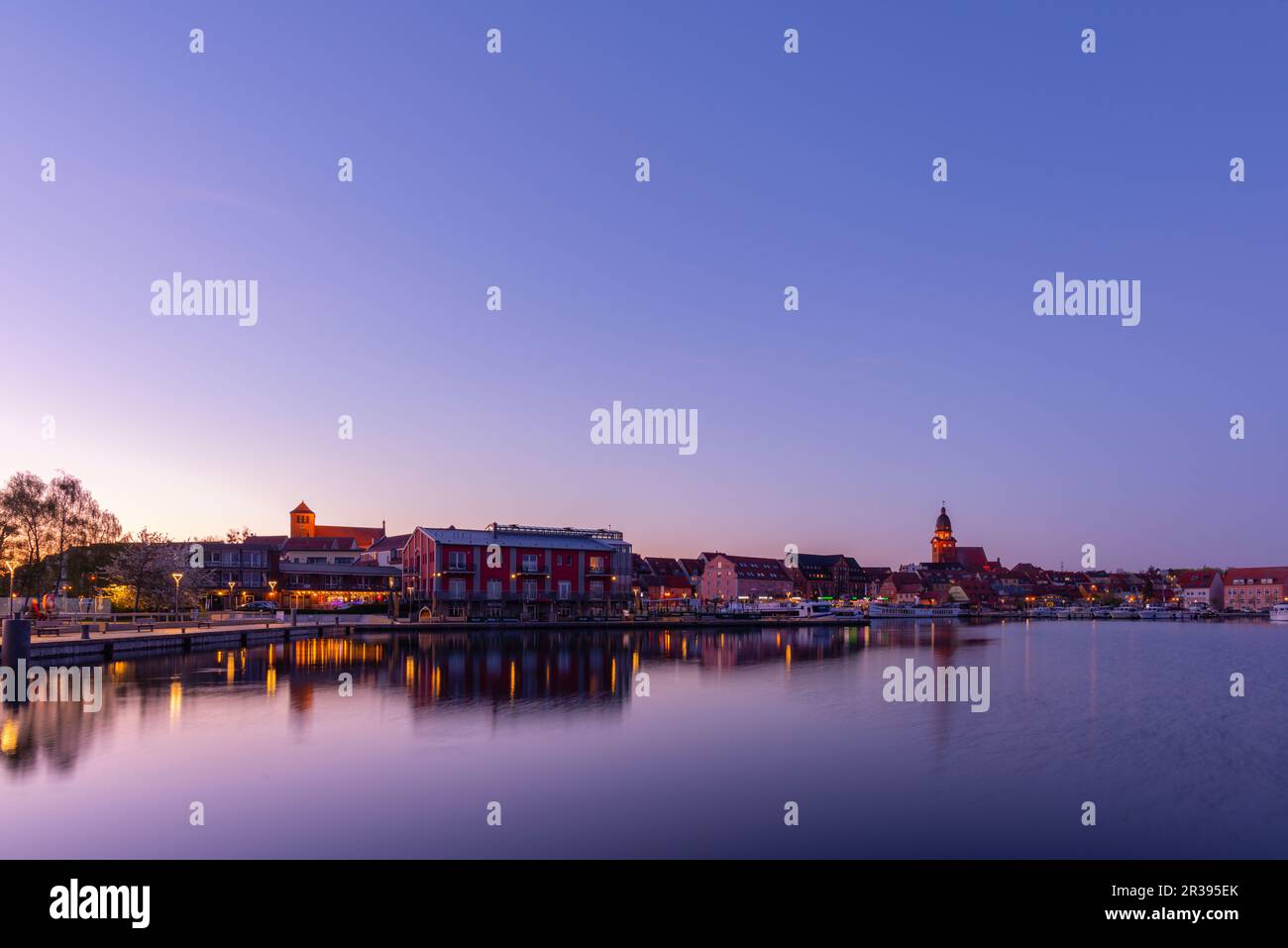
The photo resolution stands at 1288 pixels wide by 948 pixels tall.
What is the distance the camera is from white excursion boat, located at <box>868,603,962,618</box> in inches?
6319

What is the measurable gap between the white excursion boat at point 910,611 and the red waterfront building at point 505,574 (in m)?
78.7

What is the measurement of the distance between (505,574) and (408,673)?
42.5 meters

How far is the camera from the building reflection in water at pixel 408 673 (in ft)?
97.1

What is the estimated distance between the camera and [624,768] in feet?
79.8

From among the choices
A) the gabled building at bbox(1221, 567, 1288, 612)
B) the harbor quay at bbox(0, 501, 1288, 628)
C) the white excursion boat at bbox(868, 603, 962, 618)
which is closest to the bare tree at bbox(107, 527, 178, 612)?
the harbor quay at bbox(0, 501, 1288, 628)

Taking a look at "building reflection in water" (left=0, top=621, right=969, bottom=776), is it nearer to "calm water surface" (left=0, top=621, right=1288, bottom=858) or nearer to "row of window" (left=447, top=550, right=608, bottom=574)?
"calm water surface" (left=0, top=621, right=1288, bottom=858)

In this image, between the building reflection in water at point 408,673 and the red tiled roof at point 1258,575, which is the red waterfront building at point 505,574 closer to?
the building reflection in water at point 408,673

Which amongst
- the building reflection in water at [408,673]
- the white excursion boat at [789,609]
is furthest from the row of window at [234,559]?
the white excursion boat at [789,609]

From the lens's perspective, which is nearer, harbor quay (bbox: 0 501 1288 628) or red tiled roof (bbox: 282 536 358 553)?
harbor quay (bbox: 0 501 1288 628)

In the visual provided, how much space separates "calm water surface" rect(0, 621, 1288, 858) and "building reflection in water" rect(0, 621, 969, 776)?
0.97ft
